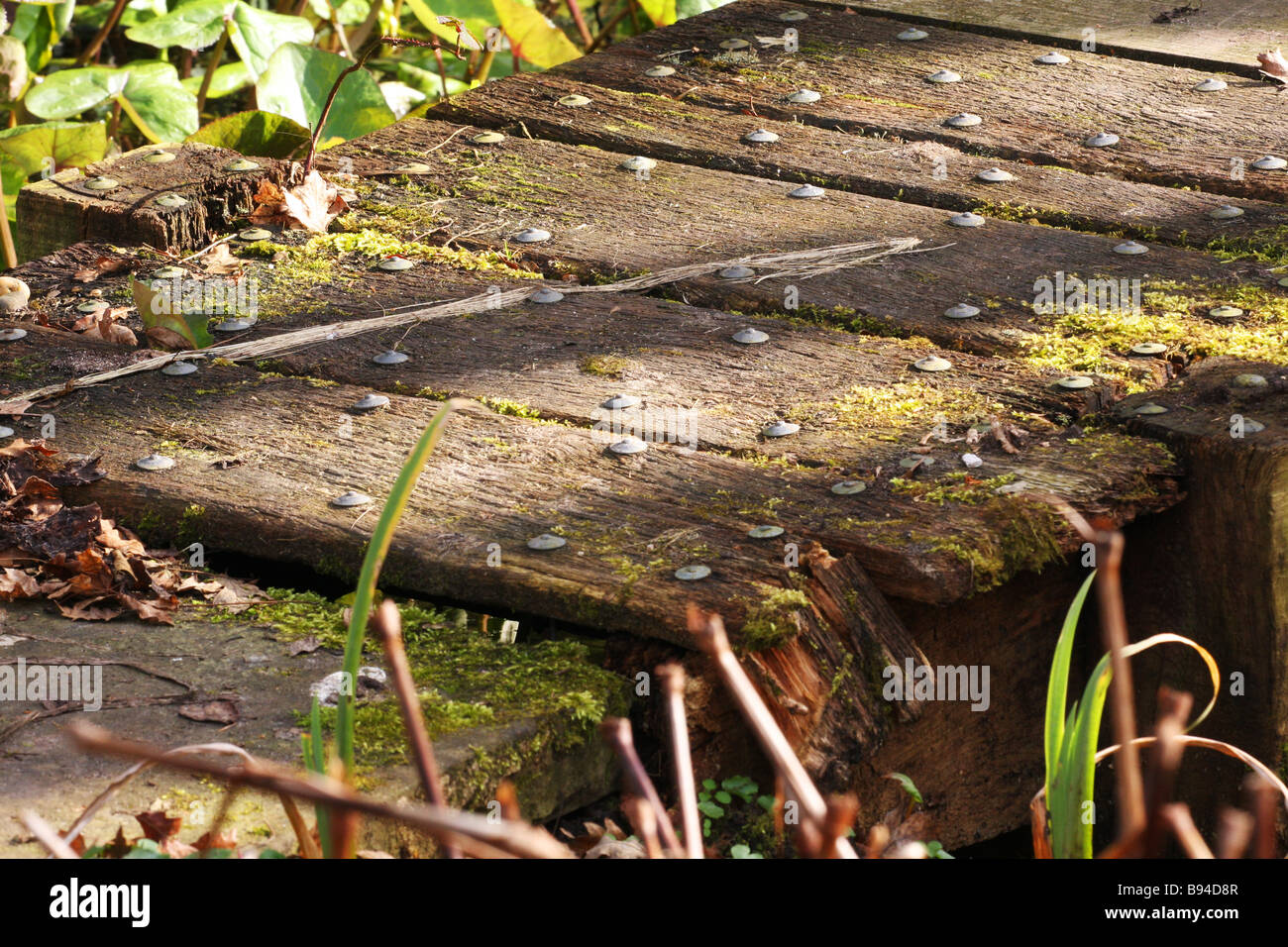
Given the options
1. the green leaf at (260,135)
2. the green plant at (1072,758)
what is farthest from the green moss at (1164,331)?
the green leaf at (260,135)

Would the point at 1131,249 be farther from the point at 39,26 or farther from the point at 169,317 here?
the point at 39,26

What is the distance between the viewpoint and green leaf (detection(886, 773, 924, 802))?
6.05ft

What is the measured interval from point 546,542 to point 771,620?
336 millimetres

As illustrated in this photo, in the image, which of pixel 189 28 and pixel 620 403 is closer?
pixel 620 403

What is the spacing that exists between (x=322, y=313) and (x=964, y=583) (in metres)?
1.31

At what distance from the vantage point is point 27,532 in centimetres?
202

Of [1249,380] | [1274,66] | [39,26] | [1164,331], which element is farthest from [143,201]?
[1274,66]

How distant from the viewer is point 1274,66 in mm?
3607

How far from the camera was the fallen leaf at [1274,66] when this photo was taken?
11.8ft

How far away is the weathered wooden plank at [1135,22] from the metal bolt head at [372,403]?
7.75 feet

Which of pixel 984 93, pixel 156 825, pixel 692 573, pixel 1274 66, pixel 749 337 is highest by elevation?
pixel 1274 66

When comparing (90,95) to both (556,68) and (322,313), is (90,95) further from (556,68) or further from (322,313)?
(322,313)

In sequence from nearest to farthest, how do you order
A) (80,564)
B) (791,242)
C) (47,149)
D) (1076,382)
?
(80,564)
(1076,382)
(791,242)
(47,149)
